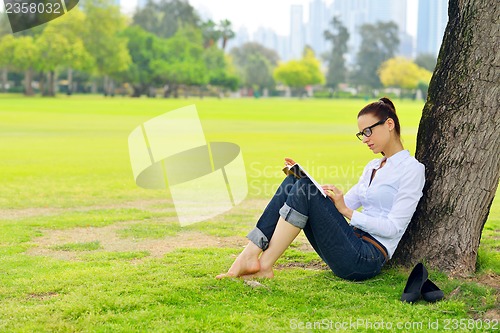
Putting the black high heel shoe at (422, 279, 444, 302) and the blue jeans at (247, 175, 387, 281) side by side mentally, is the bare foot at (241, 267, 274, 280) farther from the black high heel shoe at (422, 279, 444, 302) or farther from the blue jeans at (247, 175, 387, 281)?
the black high heel shoe at (422, 279, 444, 302)

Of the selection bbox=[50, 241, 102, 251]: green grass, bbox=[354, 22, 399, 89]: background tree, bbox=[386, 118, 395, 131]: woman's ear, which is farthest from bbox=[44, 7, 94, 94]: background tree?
bbox=[354, 22, 399, 89]: background tree

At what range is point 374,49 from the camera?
128375 mm

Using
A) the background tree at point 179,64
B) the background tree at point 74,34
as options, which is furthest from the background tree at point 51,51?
the background tree at point 179,64

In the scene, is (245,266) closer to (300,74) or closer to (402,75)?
(402,75)

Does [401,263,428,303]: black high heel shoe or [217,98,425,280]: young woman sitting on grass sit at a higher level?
[217,98,425,280]: young woman sitting on grass

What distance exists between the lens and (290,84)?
11538cm

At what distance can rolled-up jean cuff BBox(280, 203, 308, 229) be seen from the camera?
4.53m

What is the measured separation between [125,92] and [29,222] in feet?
278

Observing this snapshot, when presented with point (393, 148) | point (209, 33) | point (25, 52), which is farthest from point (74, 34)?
point (393, 148)

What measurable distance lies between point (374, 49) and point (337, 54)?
27.2 ft

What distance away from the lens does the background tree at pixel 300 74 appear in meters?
114

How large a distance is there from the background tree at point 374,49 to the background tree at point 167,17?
32.5m

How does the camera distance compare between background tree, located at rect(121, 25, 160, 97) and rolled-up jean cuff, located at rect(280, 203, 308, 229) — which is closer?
rolled-up jean cuff, located at rect(280, 203, 308, 229)

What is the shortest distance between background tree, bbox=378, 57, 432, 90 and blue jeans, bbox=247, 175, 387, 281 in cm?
10899
